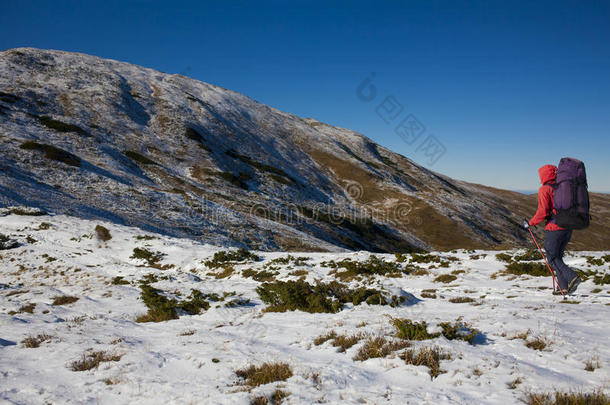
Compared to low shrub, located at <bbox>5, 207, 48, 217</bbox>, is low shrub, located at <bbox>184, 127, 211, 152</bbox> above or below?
above

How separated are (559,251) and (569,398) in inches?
279

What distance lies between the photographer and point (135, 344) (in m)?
7.91

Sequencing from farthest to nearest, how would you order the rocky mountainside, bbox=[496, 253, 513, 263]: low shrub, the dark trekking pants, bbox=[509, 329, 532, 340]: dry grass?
the rocky mountainside, bbox=[496, 253, 513, 263]: low shrub, the dark trekking pants, bbox=[509, 329, 532, 340]: dry grass

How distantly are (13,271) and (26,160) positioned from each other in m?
32.5

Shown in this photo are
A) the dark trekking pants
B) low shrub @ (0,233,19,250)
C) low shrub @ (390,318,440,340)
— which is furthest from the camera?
low shrub @ (0,233,19,250)

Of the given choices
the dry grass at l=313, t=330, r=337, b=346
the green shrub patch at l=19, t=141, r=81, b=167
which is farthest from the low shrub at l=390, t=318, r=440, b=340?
the green shrub patch at l=19, t=141, r=81, b=167

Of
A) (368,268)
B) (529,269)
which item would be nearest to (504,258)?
(529,269)

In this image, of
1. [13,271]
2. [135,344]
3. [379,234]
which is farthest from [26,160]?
[379,234]

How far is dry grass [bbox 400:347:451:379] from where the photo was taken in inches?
229

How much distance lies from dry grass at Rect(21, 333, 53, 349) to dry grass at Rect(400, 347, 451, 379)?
8810 mm

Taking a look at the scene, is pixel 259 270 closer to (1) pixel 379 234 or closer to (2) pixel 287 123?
(1) pixel 379 234

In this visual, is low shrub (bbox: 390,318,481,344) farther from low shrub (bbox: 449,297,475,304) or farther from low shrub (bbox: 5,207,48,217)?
low shrub (bbox: 5,207,48,217)

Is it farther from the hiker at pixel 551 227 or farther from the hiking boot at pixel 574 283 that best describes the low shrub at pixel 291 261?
the hiking boot at pixel 574 283

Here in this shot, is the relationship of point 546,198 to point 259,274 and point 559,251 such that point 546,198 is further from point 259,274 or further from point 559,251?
point 259,274
